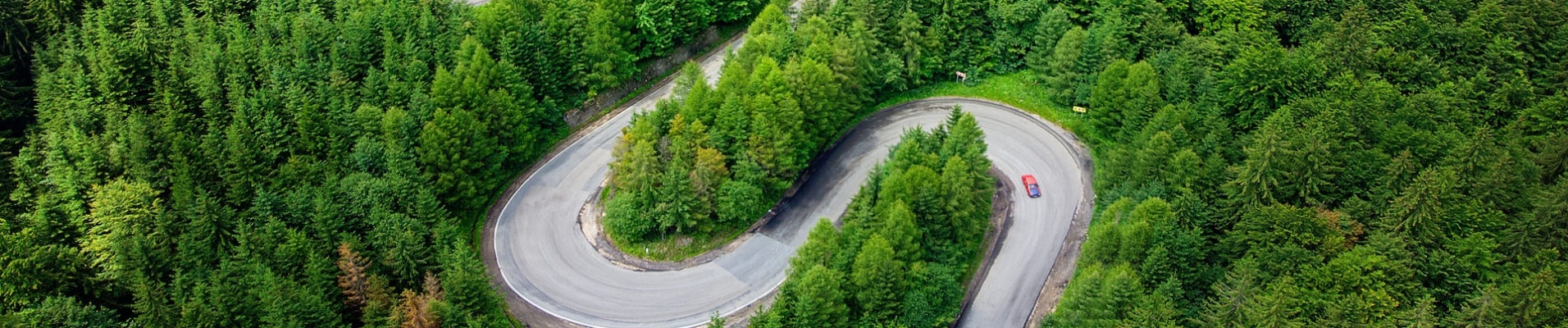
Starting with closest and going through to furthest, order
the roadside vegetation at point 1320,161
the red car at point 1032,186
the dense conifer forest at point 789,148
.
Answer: the roadside vegetation at point 1320,161 < the dense conifer forest at point 789,148 < the red car at point 1032,186

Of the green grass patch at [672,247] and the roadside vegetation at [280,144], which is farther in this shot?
the green grass patch at [672,247]

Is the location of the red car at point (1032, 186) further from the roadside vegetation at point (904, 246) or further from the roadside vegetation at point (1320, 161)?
the roadside vegetation at point (904, 246)

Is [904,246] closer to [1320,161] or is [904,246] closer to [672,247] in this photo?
[672,247]

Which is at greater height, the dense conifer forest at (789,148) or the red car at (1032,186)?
the dense conifer forest at (789,148)

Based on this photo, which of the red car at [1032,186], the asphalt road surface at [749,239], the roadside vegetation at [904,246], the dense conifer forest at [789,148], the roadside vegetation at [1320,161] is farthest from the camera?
the red car at [1032,186]

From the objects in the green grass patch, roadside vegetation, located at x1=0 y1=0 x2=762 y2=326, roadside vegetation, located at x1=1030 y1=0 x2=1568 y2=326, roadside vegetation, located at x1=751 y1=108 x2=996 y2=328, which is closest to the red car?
roadside vegetation, located at x1=1030 y1=0 x2=1568 y2=326

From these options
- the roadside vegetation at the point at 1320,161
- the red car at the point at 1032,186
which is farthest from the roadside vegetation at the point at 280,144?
the roadside vegetation at the point at 1320,161

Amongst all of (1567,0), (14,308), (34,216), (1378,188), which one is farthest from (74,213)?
(1567,0)
